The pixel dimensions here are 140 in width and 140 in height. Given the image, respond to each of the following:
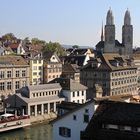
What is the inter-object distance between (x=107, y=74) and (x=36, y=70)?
47.8 ft

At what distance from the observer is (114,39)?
137 metres

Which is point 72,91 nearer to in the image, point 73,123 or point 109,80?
point 109,80

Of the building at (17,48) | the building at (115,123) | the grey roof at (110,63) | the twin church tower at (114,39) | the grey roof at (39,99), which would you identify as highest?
the twin church tower at (114,39)

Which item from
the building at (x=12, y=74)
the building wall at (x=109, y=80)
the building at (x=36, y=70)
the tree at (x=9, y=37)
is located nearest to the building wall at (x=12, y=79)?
the building at (x=12, y=74)

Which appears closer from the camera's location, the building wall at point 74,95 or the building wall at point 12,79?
the building wall at point 74,95

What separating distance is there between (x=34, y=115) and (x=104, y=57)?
26490 mm

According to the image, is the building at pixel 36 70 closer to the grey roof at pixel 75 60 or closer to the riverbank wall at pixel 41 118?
the grey roof at pixel 75 60

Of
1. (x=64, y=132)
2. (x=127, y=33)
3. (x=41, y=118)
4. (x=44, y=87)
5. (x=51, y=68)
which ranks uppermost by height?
(x=127, y=33)

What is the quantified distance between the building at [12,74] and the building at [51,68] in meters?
11.0


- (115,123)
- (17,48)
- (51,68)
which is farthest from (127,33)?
(115,123)

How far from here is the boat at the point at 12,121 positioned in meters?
51.5

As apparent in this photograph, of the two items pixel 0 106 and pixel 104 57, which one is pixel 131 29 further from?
pixel 0 106

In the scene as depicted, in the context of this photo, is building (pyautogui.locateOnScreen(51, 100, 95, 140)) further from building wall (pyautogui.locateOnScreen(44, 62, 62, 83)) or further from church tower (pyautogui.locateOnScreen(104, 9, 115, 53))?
church tower (pyautogui.locateOnScreen(104, 9, 115, 53))

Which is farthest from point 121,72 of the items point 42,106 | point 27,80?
point 42,106
